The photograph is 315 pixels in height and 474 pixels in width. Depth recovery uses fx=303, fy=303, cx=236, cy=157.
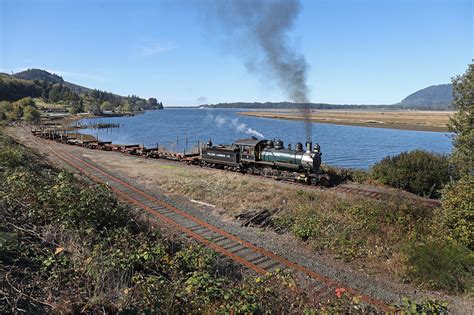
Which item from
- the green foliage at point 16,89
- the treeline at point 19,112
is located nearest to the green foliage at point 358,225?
the treeline at point 19,112

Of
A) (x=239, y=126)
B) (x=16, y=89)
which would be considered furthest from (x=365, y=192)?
(x=16, y=89)

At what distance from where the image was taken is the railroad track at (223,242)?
9664mm

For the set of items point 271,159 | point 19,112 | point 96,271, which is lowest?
point 271,159

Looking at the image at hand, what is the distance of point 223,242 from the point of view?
12570 mm

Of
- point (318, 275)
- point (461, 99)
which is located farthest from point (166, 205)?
point (461, 99)

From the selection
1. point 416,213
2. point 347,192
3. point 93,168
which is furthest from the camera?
point 93,168

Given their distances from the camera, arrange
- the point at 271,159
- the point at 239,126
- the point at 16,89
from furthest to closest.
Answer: the point at 16,89 < the point at 239,126 < the point at 271,159

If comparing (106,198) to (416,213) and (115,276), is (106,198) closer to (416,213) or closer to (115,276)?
(115,276)

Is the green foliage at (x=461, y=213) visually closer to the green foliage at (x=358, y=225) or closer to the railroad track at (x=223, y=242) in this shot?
the green foliage at (x=358, y=225)

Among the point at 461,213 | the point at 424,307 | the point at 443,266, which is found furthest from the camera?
the point at 461,213

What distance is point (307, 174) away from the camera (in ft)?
72.3

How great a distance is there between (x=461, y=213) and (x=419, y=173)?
10393 millimetres

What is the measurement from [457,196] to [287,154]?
12.8 m

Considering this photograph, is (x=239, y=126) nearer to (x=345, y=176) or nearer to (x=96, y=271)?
(x=345, y=176)
